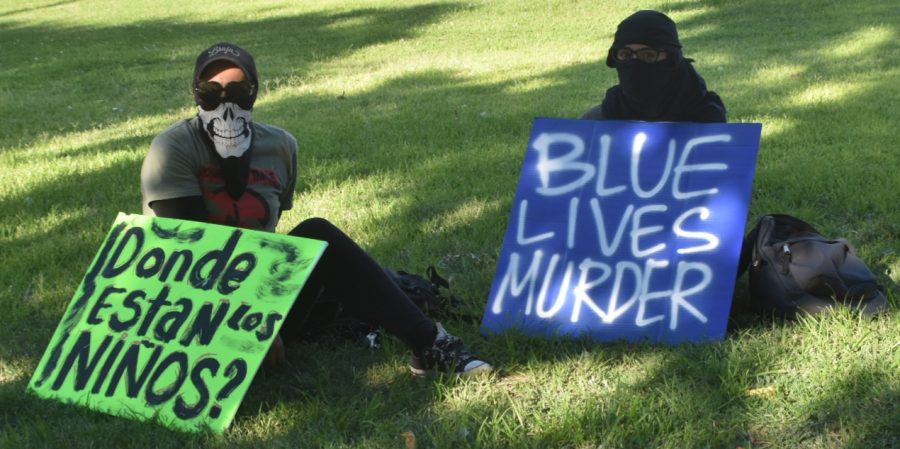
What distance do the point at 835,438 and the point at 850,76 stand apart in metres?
7.19

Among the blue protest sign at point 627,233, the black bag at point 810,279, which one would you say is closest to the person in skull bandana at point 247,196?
the blue protest sign at point 627,233

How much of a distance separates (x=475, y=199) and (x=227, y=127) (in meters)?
2.59

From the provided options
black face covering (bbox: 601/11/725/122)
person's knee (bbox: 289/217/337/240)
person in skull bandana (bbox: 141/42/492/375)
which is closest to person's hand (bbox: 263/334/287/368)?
person in skull bandana (bbox: 141/42/492/375)

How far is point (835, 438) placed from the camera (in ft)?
10.6

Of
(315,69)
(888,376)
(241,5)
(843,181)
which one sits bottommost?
(241,5)

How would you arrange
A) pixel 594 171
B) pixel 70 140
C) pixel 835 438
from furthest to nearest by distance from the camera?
pixel 70 140, pixel 594 171, pixel 835 438

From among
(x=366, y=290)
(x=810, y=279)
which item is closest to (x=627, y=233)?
(x=810, y=279)

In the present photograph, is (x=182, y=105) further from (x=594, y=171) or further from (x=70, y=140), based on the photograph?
(x=594, y=171)

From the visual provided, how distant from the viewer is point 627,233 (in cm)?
421

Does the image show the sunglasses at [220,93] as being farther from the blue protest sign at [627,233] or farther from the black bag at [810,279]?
the black bag at [810,279]

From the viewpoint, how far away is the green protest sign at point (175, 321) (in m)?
3.50

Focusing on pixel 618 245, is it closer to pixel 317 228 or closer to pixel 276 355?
pixel 317 228

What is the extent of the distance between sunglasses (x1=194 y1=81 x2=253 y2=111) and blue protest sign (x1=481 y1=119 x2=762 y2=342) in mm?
1245

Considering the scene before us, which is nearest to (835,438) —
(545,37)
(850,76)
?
(850,76)
